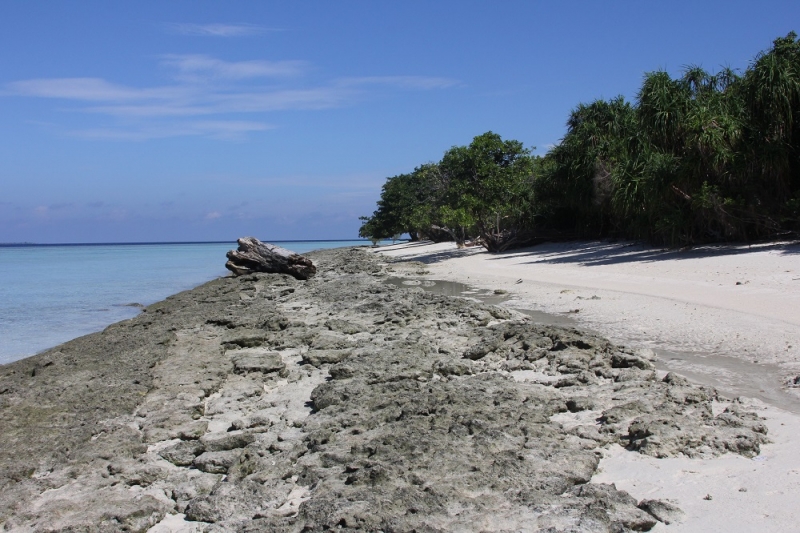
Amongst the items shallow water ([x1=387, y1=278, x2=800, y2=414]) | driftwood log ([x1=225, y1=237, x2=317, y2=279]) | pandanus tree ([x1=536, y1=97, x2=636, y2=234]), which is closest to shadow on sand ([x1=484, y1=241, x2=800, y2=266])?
pandanus tree ([x1=536, y1=97, x2=636, y2=234])

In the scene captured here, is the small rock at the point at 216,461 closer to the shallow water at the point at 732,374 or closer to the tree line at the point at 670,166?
the shallow water at the point at 732,374

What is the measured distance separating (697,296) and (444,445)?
8.56 m

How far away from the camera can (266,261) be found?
23.1 meters

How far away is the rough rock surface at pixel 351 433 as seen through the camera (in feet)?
12.2

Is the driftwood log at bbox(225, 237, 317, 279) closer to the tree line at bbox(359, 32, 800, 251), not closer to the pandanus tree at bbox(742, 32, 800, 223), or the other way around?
the tree line at bbox(359, 32, 800, 251)

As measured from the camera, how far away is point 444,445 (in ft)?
14.7

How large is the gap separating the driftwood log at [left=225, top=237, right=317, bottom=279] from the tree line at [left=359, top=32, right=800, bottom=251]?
29.1 feet

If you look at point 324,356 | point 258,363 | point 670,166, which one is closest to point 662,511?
point 324,356

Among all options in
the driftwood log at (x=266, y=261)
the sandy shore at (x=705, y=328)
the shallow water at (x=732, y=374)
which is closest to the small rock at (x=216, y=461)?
the sandy shore at (x=705, y=328)

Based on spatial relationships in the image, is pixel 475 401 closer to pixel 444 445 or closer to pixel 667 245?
pixel 444 445

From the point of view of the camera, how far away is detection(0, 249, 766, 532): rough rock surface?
3719 millimetres

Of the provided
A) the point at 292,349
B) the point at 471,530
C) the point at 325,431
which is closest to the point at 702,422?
the point at 471,530

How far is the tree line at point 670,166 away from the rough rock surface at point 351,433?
13.3m

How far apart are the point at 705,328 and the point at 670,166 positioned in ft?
41.6
